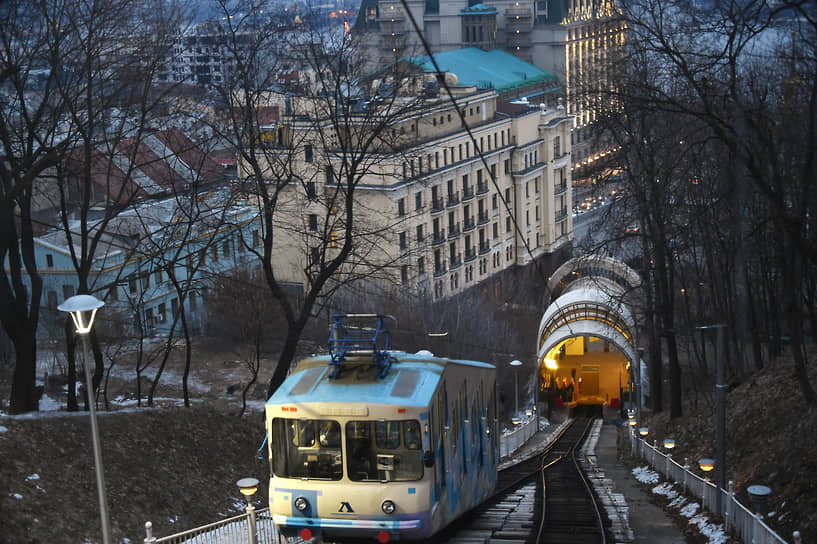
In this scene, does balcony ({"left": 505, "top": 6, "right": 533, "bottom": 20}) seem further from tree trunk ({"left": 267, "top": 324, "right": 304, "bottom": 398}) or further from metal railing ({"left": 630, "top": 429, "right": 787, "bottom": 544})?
tree trunk ({"left": 267, "top": 324, "right": 304, "bottom": 398})

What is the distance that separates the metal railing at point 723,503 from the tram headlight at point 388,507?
15.8 feet

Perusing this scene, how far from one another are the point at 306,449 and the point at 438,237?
61883 millimetres

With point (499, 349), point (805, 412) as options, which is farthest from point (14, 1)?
point (499, 349)

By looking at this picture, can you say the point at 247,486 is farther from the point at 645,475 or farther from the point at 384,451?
the point at 645,475

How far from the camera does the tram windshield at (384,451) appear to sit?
12.7m

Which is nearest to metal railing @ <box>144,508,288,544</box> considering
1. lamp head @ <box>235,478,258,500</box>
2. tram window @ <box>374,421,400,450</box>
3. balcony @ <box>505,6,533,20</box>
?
lamp head @ <box>235,478,258,500</box>

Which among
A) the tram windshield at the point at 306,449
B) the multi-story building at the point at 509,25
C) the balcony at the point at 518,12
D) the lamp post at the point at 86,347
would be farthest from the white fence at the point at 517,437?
the balcony at the point at 518,12

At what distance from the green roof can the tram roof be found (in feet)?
A: 321

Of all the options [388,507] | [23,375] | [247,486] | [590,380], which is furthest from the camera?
[590,380]

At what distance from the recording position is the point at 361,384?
13.1 m

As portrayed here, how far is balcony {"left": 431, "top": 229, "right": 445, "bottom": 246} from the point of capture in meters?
73.3

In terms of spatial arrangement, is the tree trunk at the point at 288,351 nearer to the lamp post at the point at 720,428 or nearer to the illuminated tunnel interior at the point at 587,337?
the lamp post at the point at 720,428

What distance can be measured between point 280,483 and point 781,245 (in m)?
15.0

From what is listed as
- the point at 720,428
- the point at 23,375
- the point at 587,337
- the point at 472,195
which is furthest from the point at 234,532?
the point at 472,195
